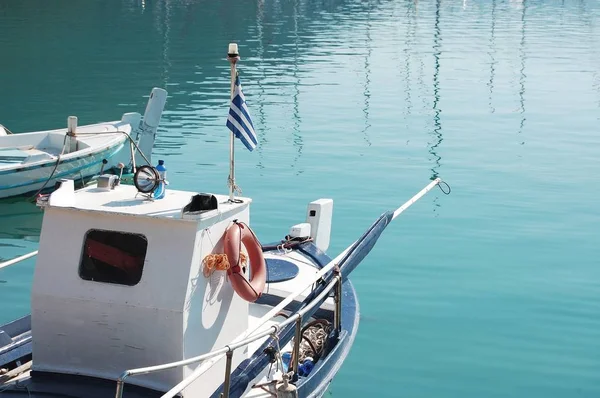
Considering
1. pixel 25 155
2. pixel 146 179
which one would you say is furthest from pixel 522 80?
pixel 146 179

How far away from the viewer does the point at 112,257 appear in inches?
391

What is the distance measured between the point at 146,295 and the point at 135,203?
1.06m

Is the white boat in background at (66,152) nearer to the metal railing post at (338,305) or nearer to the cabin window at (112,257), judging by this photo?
the metal railing post at (338,305)

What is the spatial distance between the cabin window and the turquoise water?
192 inches

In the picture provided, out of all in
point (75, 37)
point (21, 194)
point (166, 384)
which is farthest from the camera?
point (75, 37)

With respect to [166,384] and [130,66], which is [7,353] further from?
[130,66]

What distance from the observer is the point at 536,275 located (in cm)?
1880

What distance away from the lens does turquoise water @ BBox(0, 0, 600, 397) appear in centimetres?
1572

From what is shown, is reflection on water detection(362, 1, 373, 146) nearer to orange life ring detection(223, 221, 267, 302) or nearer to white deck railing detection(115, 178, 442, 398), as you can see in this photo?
white deck railing detection(115, 178, 442, 398)

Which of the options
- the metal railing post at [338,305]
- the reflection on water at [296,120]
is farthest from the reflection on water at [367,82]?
the metal railing post at [338,305]

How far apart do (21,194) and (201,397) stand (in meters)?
14.0

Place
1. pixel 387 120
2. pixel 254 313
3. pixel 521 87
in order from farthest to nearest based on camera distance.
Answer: pixel 521 87
pixel 387 120
pixel 254 313

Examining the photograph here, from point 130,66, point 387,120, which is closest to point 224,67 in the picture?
point 130,66

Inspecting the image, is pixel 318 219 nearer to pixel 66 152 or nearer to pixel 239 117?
pixel 239 117
